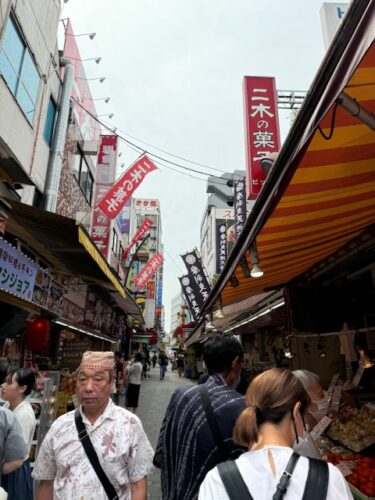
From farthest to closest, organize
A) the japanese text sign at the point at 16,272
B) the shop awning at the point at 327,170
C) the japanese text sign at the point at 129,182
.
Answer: the japanese text sign at the point at 129,182 → the japanese text sign at the point at 16,272 → the shop awning at the point at 327,170

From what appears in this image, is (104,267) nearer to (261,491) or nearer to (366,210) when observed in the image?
(366,210)

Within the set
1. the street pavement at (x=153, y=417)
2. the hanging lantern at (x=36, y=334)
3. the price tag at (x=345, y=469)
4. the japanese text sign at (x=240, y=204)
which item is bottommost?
the street pavement at (x=153, y=417)

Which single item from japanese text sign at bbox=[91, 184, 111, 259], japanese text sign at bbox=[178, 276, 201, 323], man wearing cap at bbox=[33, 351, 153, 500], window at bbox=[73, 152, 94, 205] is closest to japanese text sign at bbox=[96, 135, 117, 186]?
window at bbox=[73, 152, 94, 205]

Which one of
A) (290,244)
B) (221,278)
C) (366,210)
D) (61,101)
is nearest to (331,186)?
(366,210)

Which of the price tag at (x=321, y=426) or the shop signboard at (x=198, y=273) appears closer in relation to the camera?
the price tag at (x=321, y=426)

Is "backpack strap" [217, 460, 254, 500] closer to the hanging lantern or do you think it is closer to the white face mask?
the white face mask

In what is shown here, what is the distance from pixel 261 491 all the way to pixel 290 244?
138 inches

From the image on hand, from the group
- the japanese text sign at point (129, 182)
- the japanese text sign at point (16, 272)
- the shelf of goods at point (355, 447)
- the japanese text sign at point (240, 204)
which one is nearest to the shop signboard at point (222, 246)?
the japanese text sign at point (240, 204)

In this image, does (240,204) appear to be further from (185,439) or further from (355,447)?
(185,439)

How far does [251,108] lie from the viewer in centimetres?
909

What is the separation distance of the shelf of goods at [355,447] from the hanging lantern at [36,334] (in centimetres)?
589

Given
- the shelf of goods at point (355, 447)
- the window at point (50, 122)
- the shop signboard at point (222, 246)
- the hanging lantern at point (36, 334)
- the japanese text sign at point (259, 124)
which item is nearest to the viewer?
the shelf of goods at point (355, 447)

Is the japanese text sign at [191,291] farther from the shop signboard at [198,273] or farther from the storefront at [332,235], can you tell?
the storefront at [332,235]

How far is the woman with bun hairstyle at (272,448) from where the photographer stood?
128 cm
